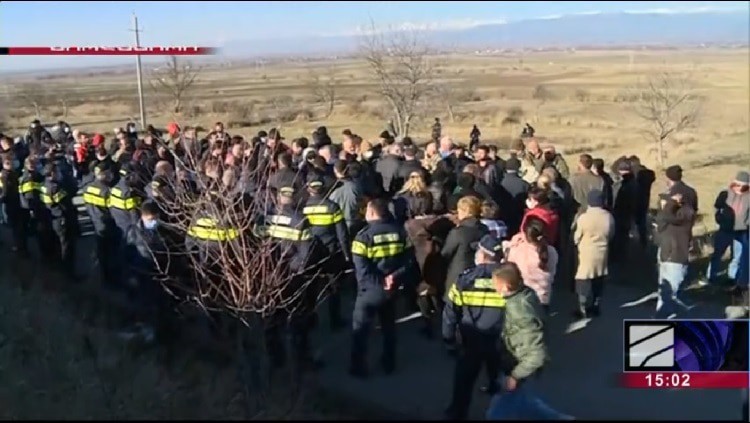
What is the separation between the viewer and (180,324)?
9.38 metres

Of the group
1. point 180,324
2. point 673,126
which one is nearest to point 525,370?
point 180,324

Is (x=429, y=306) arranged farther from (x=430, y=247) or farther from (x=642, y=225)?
(x=642, y=225)

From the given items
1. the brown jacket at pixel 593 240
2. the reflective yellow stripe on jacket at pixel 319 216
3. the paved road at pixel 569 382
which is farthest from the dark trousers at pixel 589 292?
the reflective yellow stripe on jacket at pixel 319 216

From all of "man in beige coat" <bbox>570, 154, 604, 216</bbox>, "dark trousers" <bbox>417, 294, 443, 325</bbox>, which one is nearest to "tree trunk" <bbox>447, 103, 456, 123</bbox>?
"man in beige coat" <bbox>570, 154, 604, 216</bbox>

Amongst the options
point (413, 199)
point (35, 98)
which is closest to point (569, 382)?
point (413, 199)

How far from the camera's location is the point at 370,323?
8148mm

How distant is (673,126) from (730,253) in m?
19.4

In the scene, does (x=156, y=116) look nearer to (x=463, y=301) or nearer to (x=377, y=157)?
(x=377, y=157)

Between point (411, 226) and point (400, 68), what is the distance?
2080cm

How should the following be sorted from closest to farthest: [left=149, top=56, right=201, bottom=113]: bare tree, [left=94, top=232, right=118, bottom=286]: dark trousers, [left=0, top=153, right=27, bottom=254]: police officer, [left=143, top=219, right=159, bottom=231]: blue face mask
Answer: [left=143, top=219, right=159, bottom=231]: blue face mask
[left=94, top=232, right=118, bottom=286]: dark trousers
[left=0, top=153, right=27, bottom=254]: police officer
[left=149, top=56, right=201, bottom=113]: bare tree

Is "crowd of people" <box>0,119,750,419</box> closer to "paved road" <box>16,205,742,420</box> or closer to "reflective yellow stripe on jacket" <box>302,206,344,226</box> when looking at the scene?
"reflective yellow stripe on jacket" <box>302,206,344,226</box>

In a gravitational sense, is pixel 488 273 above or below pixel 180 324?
above

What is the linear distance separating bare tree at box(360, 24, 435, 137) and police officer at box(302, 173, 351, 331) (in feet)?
59.3

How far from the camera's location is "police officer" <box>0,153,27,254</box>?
1207 centimetres
